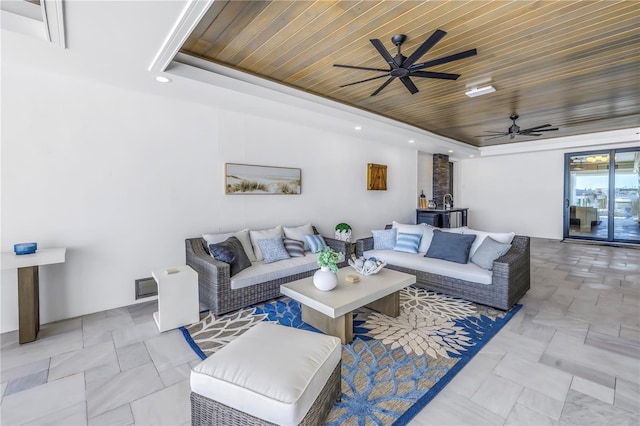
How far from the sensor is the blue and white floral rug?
1896 millimetres

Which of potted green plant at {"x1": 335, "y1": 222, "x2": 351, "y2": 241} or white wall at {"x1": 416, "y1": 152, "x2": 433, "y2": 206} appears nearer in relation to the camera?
potted green plant at {"x1": 335, "y1": 222, "x2": 351, "y2": 241}

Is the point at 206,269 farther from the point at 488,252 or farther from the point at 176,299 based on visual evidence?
the point at 488,252

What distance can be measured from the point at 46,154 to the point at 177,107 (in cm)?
148

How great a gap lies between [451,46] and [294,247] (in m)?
3.06

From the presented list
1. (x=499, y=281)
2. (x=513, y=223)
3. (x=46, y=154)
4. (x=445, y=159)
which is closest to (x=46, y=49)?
(x=46, y=154)

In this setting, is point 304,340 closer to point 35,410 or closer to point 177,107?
point 35,410

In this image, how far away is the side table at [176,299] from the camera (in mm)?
2863

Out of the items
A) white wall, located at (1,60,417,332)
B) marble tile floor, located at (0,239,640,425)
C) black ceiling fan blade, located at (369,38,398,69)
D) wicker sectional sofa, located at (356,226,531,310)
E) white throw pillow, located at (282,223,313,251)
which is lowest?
marble tile floor, located at (0,239,640,425)

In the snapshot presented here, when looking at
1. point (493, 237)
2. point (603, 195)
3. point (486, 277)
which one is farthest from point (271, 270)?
point (603, 195)

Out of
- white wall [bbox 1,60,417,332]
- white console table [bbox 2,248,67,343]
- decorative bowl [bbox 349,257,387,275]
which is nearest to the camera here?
white console table [bbox 2,248,67,343]

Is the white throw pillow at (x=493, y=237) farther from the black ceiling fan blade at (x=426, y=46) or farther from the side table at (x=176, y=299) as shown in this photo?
the side table at (x=176, y=299)

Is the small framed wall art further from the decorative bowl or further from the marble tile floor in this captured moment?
the marble tile floor

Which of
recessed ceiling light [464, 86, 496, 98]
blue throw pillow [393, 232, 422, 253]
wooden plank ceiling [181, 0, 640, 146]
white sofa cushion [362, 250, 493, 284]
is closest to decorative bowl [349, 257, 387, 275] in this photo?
white sofa cushion [362, 250, 493, 284]

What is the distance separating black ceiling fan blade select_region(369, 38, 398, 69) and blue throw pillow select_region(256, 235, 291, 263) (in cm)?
263
